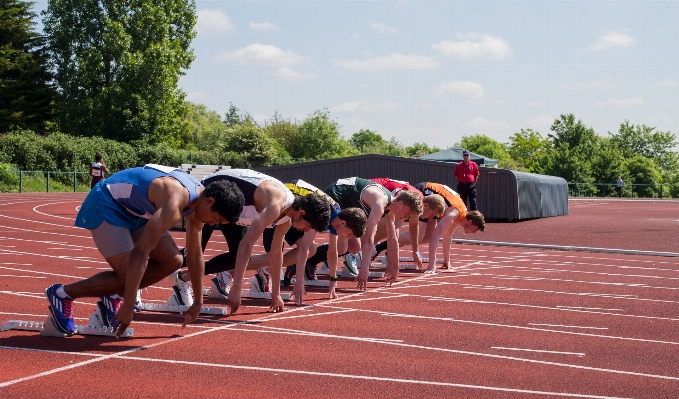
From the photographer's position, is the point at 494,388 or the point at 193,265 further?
the point at 193,265

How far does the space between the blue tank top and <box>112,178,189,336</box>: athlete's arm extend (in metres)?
0.21

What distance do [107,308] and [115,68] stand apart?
48643mm

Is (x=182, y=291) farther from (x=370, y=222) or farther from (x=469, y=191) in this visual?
(x=469, y=191)

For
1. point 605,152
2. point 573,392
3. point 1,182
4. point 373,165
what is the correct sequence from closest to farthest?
1. point 573,392
2. point 373,165
3. point 1,182
4. point 605,152

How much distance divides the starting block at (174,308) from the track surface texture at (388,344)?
0.60 ft

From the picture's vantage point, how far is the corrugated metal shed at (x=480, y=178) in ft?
78.1

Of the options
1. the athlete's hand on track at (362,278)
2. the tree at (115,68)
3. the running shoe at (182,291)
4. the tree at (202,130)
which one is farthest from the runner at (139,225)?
the tree at (202,130)

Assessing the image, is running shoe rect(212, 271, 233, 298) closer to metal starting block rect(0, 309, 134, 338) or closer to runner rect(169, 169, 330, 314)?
runner rect(169, 169, 330, 314)

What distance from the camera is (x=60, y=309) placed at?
237 inches

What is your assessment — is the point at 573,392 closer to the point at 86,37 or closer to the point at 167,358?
the point at 167,358

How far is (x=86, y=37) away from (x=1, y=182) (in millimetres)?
18454

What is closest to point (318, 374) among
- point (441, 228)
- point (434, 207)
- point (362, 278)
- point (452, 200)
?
point (362, 278)

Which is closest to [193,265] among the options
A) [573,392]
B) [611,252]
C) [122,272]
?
[122,272]

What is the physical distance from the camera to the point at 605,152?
6309 centimetres
